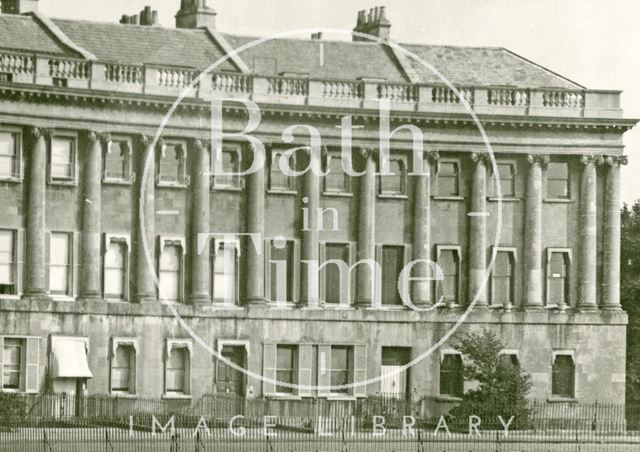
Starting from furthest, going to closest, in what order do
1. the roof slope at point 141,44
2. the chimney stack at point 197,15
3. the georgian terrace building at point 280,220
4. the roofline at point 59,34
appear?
1. the chimney stack at point 197,15
2. the roof slope at point 141,44
3. the roofline at point 59,34
4. the georgian terrace building at point 280,220

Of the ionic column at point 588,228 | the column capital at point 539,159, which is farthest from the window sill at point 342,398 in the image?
the column capital at point 539,159

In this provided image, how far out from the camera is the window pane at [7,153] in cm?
7288

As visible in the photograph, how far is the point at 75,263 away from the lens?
7381 centimetres

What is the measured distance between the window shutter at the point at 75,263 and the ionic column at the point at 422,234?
518 inches

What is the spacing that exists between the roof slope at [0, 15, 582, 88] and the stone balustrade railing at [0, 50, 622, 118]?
42.7 inches

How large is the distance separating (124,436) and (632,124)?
28.0 m

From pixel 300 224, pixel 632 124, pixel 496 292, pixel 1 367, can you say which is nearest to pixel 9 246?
pixel 1 367

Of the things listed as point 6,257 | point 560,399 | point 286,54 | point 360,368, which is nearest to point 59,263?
point 6,257

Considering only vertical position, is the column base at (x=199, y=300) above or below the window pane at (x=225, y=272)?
below

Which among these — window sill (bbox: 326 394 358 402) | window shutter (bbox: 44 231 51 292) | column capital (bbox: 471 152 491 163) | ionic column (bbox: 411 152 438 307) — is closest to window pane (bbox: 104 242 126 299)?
window shutter (bbox: 44 231 51 292)

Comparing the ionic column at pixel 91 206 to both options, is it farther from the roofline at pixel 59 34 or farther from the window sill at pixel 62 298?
the roofline at pixel 59 34

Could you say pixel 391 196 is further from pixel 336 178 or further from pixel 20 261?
pixel 20 261

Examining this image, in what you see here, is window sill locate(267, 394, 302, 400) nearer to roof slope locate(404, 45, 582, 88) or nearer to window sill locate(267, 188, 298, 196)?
window sill locate(267, 188, 298, 196)

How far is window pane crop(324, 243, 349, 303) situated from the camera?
76812 mm
